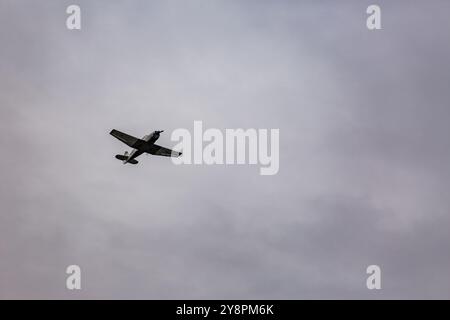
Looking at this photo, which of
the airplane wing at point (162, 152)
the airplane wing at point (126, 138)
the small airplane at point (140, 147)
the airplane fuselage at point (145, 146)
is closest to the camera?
the airplane fuselage at point (145, 146)

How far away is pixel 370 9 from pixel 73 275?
72718mm

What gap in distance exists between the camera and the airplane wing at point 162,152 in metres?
151

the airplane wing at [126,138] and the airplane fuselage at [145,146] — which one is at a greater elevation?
the airplane wing at [126,138]

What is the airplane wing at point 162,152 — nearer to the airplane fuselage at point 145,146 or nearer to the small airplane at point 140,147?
the small airplane at point 140,147

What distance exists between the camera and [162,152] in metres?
154

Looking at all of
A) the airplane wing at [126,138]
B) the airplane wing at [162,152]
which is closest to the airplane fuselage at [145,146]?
the airplane wing at [126,138]


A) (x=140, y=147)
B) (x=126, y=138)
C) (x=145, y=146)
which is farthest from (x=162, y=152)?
(x=126, y=138)

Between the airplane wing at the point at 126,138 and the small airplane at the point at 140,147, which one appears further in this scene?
the airplane wing at the point at 126,138

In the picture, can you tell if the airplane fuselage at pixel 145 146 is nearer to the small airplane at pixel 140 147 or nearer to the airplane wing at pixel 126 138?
the small airplane at pixel 140 147

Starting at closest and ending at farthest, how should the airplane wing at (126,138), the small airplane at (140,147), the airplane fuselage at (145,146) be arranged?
the airplane fuselage at (145,146), the small airplane at (140,147), the airplane wing at (126,138)

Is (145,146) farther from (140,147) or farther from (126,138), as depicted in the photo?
(126,138)
